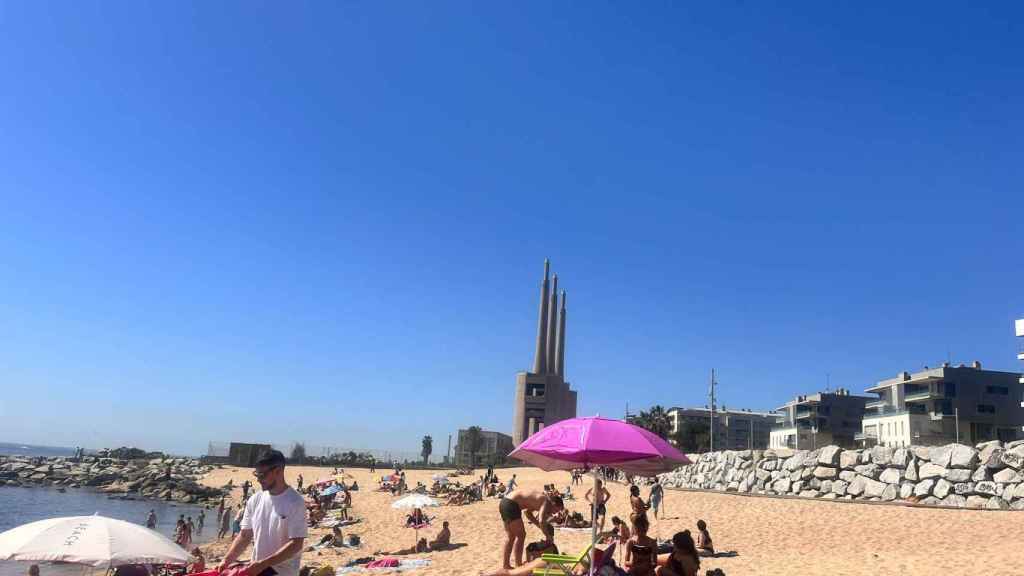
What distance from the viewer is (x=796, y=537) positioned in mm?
16172

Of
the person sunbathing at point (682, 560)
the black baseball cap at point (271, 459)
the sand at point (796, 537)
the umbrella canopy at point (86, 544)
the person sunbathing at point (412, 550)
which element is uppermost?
the black baseball cap at point (271, 459)

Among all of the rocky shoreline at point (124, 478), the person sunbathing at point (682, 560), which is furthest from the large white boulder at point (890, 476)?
the rocky shoreline at point (124, 478)

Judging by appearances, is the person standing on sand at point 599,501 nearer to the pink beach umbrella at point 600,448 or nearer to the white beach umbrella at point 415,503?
the pink beach umbrella at point 600,448

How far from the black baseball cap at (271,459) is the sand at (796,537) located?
9.40 m

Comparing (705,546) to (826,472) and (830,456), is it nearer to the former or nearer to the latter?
(826,472)

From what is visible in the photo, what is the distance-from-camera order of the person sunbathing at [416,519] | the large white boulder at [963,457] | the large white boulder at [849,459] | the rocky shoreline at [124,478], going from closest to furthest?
the person sunbathing at [416,519] → the large white boulder at [963,457] → the large white boulder at [849,459] → the rocky shoreline at [124,478]

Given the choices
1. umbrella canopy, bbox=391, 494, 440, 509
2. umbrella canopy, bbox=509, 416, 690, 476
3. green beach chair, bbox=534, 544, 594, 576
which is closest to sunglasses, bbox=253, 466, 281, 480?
umbrella canopy, bbox=509, 416, 690, 476

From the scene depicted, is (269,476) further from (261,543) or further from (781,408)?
(781,408)

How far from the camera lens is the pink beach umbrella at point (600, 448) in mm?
6719

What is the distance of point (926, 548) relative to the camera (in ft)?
45.4

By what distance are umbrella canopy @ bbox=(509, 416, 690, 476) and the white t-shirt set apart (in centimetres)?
320

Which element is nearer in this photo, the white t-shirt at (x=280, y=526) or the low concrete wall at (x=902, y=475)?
the white t-shirt at (x=280, y=526)

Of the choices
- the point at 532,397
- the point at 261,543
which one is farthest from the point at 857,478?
the point at 532,397

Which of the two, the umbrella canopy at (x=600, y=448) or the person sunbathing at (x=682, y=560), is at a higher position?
Result: the umbrella canopy at (x=600, y=448)
